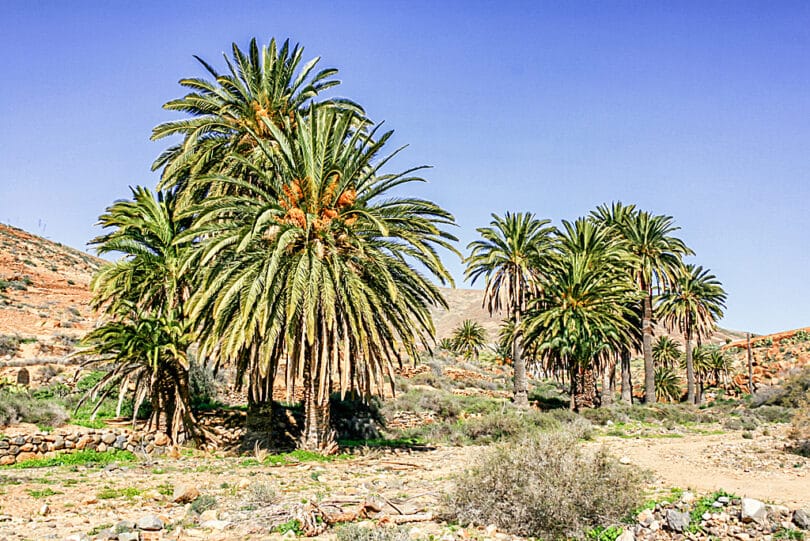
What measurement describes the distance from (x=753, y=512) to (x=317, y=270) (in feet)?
37.2

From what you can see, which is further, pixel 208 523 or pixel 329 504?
pixel 329 504

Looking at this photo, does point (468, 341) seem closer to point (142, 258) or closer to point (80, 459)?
point (142, 258)

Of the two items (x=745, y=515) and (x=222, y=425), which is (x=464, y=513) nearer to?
(x=745, y=515)

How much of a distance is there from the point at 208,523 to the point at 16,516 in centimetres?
291

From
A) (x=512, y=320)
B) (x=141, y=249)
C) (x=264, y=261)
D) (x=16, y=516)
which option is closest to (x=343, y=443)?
(x=264, y=261)

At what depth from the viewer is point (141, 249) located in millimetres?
18625

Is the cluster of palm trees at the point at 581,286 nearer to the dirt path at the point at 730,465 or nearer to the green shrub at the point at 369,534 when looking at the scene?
the dirt path at the point at 730,465

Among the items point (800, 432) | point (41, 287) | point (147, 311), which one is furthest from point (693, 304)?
point (41, 287)

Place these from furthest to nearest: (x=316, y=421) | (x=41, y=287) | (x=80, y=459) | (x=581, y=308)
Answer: (x=41, y=287)
(x=581, y=308)
(x=316, y=421)
(x=80, y=459)

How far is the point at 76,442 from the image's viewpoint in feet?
52.6

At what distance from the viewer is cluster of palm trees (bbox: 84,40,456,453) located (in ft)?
53.5

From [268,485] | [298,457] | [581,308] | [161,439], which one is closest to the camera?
[268,485]

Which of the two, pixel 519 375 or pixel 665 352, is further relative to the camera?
pixel 665 352

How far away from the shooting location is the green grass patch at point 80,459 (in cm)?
1456
